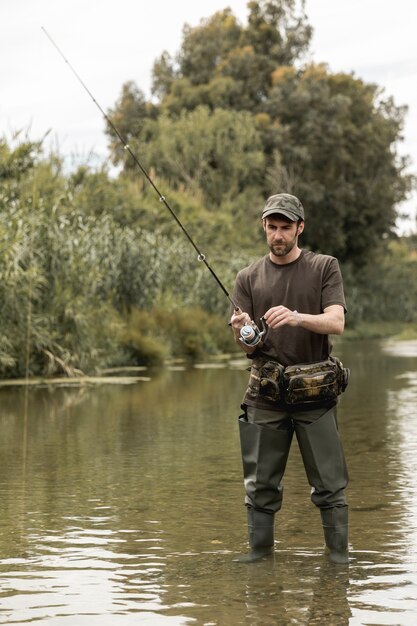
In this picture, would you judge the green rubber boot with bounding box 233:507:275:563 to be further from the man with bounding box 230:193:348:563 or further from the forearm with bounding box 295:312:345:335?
the forearm with bounding box 295:312:345:335

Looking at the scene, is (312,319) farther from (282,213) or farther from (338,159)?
(338,159)

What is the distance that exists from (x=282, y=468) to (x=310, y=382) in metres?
0.51

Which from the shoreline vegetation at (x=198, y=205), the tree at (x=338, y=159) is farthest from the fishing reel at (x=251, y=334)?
the tree at (x=338, y=159)

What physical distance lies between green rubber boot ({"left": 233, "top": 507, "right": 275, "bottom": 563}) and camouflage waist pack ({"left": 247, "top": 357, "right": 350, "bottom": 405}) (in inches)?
23.9

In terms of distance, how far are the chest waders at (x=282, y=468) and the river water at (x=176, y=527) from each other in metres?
0.15

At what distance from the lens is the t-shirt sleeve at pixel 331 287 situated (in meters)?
6.88

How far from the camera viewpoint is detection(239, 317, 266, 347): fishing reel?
Answer: 670 centimetres

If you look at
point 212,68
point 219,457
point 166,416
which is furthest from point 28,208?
point 212,68

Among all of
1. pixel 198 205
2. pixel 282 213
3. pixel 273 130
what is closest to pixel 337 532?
pixel 282 213

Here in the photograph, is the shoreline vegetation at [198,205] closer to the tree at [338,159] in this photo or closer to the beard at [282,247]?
the tree at [338,159]

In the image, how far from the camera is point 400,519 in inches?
325

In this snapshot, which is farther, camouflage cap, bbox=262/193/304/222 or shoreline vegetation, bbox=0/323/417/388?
shoreline vegetation, bbox=0/323/417/388

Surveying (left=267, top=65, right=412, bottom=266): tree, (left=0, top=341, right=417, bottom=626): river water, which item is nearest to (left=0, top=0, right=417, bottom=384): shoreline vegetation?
(left=267, top=65, right=412, bottom=266): tree

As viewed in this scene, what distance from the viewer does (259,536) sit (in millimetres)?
7035
